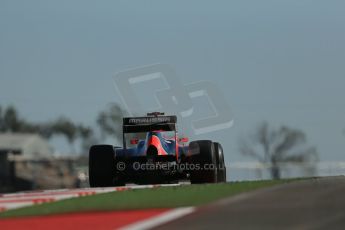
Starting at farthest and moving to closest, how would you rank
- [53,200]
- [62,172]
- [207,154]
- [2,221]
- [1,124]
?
[1,124] < [62,172] < [207,154] < [53,200] < [2,221]

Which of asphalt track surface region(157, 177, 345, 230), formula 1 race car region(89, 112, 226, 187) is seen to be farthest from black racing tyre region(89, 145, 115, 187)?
asphalt track surface region(157, 177, 345, 230)

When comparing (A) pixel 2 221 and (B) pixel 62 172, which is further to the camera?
(B) pixel 62 172

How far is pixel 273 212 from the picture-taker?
1085 centimetres

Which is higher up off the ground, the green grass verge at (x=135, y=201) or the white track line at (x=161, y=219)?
the white track line at (x=161, y=219)

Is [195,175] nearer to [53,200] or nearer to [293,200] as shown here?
[53,200]

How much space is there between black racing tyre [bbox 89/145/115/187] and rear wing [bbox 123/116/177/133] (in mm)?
1118

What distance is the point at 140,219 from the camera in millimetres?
10906

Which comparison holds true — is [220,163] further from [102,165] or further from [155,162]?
[102,165]

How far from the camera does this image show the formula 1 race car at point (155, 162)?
70.4ft

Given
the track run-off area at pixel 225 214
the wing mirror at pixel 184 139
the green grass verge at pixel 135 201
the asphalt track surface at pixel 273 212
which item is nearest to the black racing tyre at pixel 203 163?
the wing mirror at pixel 184 139

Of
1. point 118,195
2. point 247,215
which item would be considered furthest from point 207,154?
point 247,215

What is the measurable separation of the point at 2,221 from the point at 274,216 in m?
3.94

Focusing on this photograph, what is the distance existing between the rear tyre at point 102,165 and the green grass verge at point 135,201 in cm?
615

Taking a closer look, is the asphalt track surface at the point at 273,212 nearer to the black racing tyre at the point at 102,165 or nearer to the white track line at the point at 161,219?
the white track line at the point at 161,219
